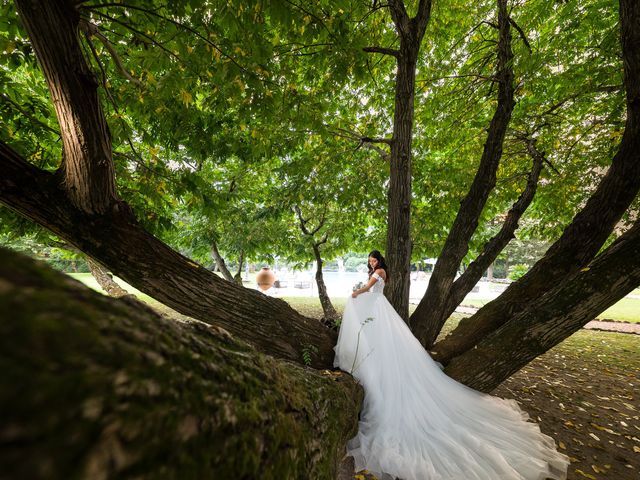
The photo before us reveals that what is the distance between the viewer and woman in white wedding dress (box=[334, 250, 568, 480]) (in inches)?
105

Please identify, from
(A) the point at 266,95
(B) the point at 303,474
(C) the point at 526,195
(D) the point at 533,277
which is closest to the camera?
(B) the point at 303,474

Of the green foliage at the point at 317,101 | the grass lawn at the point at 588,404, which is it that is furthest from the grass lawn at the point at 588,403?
the green foliage at the point at 317,101

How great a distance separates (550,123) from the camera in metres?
5.81

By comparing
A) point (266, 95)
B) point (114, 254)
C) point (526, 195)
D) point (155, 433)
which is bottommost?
point (155, 433)

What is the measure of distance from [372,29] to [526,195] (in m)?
3.74

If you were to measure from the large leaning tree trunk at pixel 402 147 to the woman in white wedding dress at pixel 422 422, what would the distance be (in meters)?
0.54

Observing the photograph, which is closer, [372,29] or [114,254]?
[114,254]

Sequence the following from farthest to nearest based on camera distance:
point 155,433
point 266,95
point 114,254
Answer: point 266,95
point 114,254
point 155,433

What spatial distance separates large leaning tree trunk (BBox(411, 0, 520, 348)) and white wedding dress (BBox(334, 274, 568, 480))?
81cm

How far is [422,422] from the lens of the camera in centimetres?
316

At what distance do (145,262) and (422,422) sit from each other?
3.27m

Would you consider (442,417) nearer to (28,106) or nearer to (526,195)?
(526,195)

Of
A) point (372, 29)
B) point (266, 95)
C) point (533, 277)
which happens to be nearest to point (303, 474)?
point (266, 95)

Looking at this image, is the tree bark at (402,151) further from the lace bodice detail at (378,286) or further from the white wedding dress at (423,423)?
the white wedding dress at (423,423)
